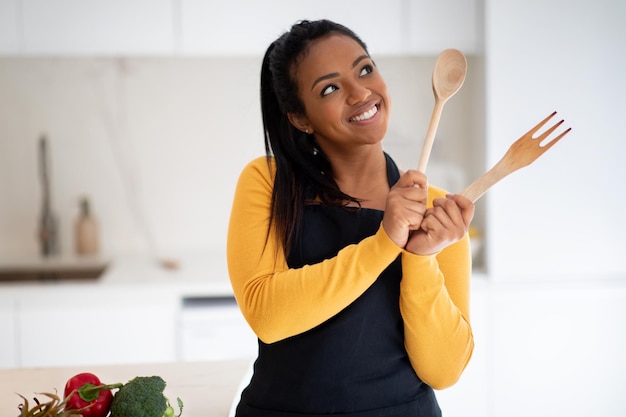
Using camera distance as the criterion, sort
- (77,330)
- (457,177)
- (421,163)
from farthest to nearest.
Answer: (457,177), (77,330), (421,163)

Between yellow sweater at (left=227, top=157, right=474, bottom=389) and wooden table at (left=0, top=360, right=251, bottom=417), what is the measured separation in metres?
0.27

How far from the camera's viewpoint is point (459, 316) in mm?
1119

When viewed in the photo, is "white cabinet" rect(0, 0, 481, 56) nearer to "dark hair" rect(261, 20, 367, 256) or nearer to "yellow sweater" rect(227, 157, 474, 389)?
"dark hair" rect(261, 20, 367, 256)

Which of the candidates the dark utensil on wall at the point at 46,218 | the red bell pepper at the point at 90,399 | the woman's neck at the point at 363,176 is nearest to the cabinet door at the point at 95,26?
the dark utensil on wall at the point at 46,218

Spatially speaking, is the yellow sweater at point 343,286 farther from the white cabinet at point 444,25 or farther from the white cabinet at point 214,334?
the white cabinet at point 444,25

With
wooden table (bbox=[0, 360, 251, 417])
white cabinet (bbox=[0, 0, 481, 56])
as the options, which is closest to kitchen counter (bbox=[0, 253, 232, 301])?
white cabinet (bbox=[0, 0, 481, 56])

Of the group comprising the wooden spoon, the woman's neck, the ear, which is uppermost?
the wooden spoon

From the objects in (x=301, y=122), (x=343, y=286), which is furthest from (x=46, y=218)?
(x=343, y=286)

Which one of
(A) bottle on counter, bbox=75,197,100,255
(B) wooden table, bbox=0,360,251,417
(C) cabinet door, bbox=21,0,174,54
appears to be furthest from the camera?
(A) bottle on counter, bbox=75,197,100,255

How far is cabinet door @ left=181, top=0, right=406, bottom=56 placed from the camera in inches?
110

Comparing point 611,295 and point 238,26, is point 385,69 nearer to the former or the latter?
point 238,26

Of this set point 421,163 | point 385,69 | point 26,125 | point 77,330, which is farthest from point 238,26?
point 421,163

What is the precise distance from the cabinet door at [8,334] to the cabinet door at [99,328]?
3cm

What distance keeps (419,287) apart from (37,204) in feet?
8.19
